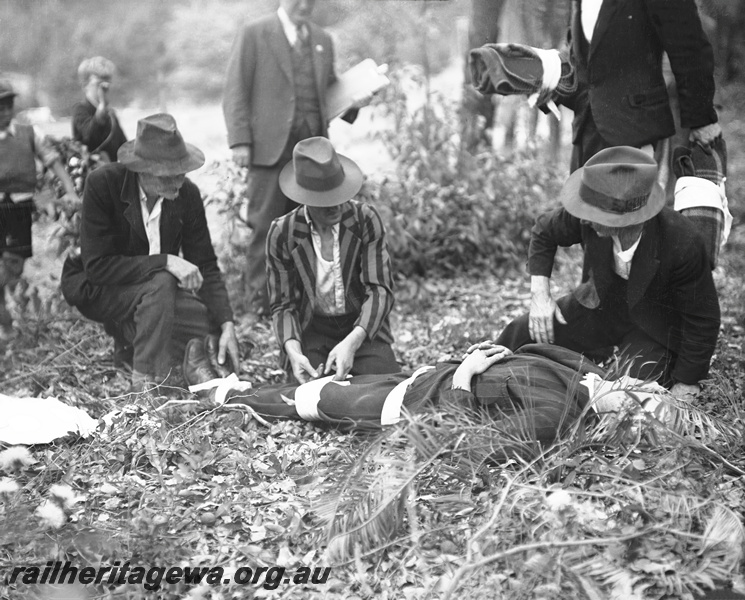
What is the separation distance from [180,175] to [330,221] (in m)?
0.87

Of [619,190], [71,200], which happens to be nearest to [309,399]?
[619,190]

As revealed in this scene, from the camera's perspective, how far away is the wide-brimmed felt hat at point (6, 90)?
17.3 feet

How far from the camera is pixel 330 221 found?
14.0 ft

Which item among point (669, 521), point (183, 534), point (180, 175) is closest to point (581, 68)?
point (180, 175)

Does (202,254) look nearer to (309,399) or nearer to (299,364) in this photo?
(299,364)

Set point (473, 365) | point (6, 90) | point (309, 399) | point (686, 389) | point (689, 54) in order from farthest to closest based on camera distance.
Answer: point (6, 90), point (689, 54), point (309, 399), point (686, 389), point (473, 365)

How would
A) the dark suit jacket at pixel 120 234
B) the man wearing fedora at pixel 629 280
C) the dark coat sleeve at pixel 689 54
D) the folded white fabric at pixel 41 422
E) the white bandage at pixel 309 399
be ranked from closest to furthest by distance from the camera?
the man wearing fedora at pixel 629 280 < the folded white fabric at pixel 41 422 < the white bandage at pixel 309 399 < the dark coat sleeve at pixel 689 54 < the dark suit jacket at pixel 120 234

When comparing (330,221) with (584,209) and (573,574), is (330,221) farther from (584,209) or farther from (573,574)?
(573,574)

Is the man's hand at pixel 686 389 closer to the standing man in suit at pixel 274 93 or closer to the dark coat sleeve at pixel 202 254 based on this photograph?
the dark coat sleeve at pixel 202 254

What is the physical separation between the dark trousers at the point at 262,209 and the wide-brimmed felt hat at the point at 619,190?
7.84 feet

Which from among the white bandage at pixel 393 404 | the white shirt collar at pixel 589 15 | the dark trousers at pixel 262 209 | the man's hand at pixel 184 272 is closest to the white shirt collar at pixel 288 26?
the dark trousers at pixel 262 209

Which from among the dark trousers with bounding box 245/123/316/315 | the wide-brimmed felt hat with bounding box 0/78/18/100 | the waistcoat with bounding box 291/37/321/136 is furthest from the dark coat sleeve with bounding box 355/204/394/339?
the wide-brimmed felt hat with bounding box 0/78/18/100

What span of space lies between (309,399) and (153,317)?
1029mm

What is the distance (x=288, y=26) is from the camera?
561cm
